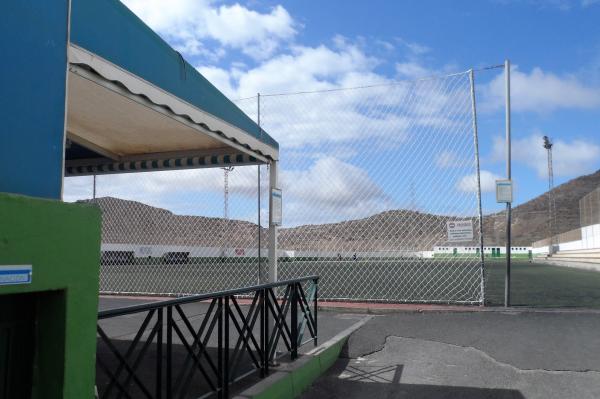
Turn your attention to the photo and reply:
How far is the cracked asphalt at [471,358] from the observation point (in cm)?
552

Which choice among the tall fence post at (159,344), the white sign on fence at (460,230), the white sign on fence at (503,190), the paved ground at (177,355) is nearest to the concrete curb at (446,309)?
the paved ground at (177,355)

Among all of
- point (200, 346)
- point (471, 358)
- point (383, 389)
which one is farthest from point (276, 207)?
point (200, 346)

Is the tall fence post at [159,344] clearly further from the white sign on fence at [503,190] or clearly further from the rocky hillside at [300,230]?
the white sign on fence at [503,190]

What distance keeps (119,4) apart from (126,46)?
0.32 meters

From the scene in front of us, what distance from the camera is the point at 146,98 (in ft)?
14.3

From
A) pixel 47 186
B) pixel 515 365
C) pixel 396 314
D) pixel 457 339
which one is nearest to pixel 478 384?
pixel 515 365

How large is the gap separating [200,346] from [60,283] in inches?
68.8

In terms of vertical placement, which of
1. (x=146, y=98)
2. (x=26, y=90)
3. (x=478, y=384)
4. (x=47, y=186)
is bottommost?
(x=478, y=384)

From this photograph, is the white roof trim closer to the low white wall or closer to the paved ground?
the paved ground

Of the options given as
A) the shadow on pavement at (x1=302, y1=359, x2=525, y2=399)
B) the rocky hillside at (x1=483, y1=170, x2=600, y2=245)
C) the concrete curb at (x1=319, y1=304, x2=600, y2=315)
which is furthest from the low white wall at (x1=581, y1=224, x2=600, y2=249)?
the rocky hillside at (x1=483, y1=170, x2=600, y2=245)

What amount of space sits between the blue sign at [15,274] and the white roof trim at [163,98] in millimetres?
1475

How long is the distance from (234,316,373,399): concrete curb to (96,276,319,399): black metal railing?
6.9 inches

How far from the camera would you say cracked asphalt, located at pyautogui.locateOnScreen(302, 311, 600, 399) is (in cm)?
552

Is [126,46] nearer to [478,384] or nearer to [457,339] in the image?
[478,384]
